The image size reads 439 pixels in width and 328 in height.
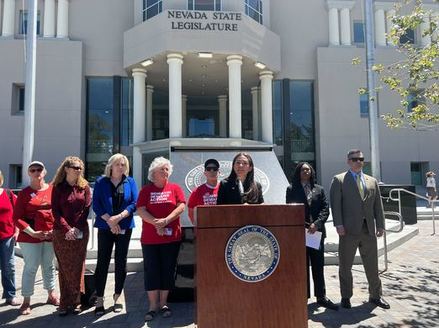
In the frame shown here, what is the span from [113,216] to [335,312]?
303 centimetres

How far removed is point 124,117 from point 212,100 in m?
7.88

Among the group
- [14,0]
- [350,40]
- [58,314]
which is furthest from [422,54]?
[14,0]

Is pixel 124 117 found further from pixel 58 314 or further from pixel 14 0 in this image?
pixel 58 314

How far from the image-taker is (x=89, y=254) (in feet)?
23.9

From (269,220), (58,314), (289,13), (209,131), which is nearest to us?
(269,220)

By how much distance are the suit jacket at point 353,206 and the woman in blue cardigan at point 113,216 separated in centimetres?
267

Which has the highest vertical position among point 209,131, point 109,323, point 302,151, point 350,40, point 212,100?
point 350,40

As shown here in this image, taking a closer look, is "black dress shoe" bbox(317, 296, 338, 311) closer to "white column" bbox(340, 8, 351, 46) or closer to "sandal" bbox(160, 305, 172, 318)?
"sandal" bbox(160, 305, 172, 318)

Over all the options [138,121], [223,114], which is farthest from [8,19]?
[223,114]

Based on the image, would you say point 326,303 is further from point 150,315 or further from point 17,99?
point 17,99

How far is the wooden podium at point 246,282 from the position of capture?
10.0ft

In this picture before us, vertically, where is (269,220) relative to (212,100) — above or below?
below

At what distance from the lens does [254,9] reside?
21.6 metres

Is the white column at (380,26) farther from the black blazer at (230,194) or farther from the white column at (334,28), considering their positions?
the black blazer at (230,194)
